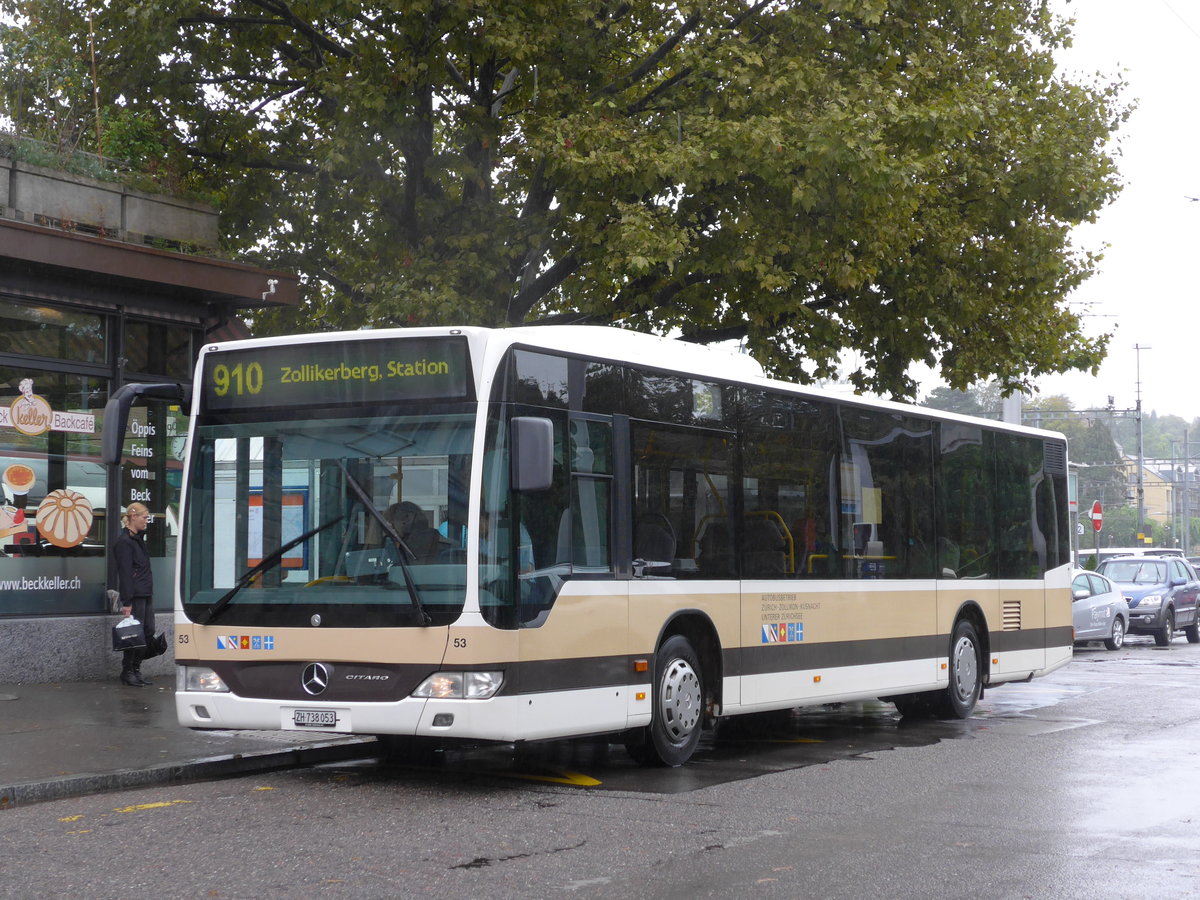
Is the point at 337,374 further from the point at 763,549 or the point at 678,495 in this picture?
the point at 763,549

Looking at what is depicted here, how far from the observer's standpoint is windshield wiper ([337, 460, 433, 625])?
9.34 metres

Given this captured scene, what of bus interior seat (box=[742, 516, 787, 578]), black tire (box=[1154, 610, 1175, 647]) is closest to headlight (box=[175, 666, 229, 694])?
bus interior seat (box=[742, 516, 787, 578])

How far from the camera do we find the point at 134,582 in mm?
15383

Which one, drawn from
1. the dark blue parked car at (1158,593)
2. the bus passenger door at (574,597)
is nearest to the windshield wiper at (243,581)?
the bus passenger door at (574,597)

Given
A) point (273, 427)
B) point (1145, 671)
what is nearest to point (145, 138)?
point (273, 427)

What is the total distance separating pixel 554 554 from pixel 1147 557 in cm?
2648

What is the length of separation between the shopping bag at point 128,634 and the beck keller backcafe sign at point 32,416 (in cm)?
251

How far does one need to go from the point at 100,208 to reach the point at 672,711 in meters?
8.72

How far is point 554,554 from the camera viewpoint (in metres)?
9.80

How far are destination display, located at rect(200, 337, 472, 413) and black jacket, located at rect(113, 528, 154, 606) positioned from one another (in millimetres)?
5482

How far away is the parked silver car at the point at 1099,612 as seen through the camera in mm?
27938

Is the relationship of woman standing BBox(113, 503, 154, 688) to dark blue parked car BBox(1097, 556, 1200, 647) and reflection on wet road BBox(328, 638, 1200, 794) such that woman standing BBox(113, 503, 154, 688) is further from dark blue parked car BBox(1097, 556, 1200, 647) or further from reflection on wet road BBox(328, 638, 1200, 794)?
dark blue parked car BBox(1097, 556, 1200, 647)

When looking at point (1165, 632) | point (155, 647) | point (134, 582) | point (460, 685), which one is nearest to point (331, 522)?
point (460, 685)

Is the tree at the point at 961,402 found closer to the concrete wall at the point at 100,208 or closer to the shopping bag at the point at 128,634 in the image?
the concrete wall at the point at 100,208
